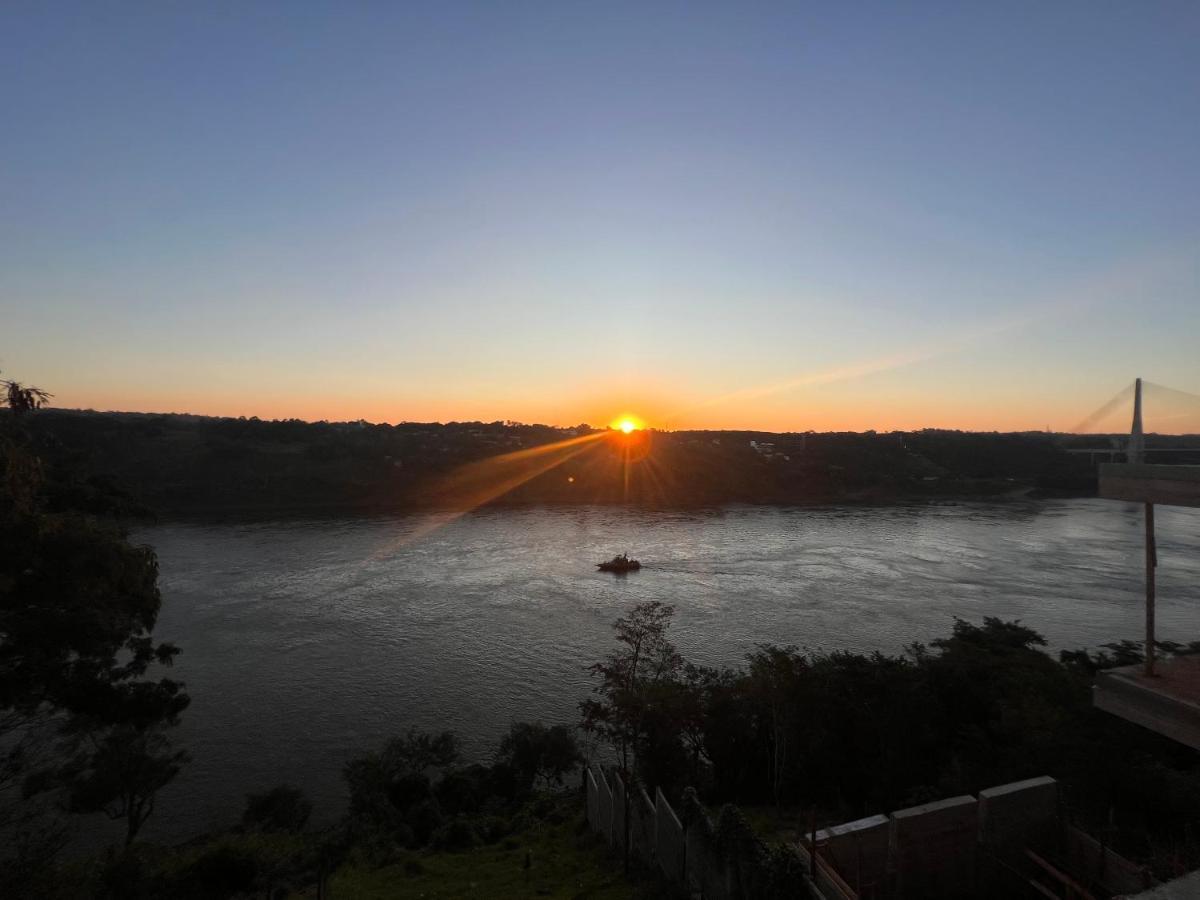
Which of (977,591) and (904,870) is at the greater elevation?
(904,870)

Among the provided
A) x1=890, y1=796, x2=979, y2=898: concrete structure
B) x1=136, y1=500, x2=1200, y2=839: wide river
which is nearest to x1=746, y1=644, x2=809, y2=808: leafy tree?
x1=890, y1=796, x2=979, y2=898: concrete structure

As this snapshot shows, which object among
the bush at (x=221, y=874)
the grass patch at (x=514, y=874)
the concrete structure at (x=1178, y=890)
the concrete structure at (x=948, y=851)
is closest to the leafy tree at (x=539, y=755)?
the grass patch at (x=514, y=874)

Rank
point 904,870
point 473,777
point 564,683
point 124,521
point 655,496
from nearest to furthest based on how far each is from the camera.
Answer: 1. point 904,870
2. point 124,521
3. point 473,777
4. point 564,683
5. point 655,496

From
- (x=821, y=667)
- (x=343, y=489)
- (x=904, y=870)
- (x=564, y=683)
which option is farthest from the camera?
(x=343, y=489)

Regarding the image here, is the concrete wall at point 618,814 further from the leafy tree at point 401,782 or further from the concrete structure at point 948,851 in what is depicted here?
the leafy tree at point 401,782

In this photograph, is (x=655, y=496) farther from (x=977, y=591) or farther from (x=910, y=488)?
(x=977, y=591)

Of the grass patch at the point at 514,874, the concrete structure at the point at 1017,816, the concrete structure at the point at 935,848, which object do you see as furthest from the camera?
the grass patch at the point at 514,874

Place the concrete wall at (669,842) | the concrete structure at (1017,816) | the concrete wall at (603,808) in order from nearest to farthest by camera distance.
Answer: the concrete wall at (669,842), the concrete structure at (1017,816), the concrete wall at (603,808)

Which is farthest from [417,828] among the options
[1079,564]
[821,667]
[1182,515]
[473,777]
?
[1182,515]

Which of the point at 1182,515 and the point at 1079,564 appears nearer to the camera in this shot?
the point at 1079,564
